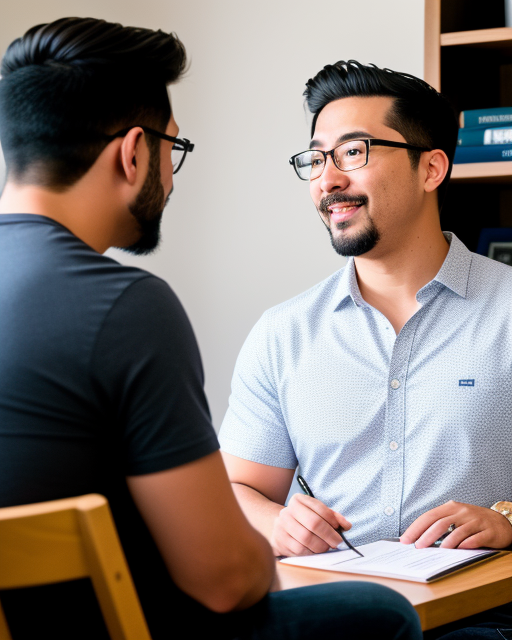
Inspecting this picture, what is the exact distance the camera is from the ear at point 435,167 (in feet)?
5.58

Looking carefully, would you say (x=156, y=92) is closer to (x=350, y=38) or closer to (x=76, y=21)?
(x=76, y=21)

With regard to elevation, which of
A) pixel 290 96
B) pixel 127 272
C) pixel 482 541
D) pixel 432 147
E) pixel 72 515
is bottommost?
pixel 482 541

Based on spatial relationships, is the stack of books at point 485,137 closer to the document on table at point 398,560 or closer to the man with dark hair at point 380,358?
the man with dark hair at point 380,358

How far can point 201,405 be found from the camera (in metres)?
0.82

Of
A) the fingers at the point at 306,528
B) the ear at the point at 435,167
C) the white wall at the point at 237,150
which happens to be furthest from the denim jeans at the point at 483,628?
the white wall at the point at 237,150

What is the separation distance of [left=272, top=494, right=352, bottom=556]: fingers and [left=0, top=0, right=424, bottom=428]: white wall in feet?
3.85

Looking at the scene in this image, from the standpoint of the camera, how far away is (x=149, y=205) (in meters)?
1.03

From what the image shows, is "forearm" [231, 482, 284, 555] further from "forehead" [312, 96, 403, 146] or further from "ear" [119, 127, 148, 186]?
"forehead" [312, 96, 403, 146]

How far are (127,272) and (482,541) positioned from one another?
76 centimetres

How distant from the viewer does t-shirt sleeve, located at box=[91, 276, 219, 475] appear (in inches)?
30.0

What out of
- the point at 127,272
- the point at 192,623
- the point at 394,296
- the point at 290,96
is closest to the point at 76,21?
the point at 127,272

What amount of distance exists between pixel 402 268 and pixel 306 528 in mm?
687

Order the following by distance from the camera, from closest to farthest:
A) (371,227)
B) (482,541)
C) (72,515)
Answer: (72,515), (482,541), (371,227)

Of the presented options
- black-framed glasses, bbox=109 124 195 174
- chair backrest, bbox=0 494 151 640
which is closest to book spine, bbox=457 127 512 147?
black-framed glasses, bbox=109 124 195 174
